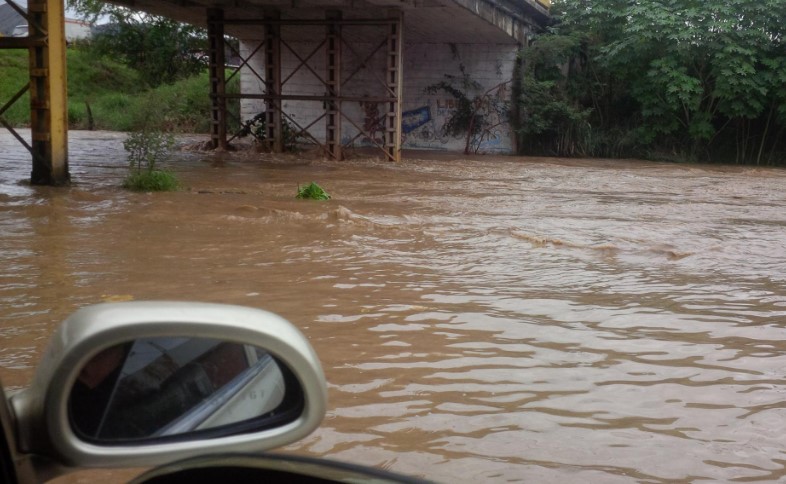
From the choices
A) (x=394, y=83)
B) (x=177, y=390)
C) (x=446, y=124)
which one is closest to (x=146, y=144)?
(x=394, y=83)

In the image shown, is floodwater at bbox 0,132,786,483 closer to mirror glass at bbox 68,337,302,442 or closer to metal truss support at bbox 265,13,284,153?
mirror glass at bbox 68,337,302,442

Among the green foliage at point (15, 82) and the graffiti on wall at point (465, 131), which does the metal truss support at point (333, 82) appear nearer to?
the graffiti on wall at point (465, 131)

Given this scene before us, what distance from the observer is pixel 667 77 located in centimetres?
2269

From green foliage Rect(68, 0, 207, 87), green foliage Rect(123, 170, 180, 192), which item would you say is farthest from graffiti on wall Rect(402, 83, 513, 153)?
green foliage Rect(68, 0, 207, 87)

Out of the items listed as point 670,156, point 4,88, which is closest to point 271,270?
point 670,156

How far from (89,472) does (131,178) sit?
9.87m

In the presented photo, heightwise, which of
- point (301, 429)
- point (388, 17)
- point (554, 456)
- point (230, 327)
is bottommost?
point (554, 456)

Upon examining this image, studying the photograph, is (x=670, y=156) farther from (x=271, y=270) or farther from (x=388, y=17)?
(x=271, y=270)

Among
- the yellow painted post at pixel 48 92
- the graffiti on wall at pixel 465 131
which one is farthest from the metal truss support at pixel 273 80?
the yellow painted post at pixel 48 92

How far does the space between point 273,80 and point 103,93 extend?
884 inches

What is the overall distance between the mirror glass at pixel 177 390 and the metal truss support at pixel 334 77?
18.7m

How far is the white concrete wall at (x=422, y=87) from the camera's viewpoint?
25.4 metres

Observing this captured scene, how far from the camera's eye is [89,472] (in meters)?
3.11

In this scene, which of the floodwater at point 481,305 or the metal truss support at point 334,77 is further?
the metal truss support at point 334,77
